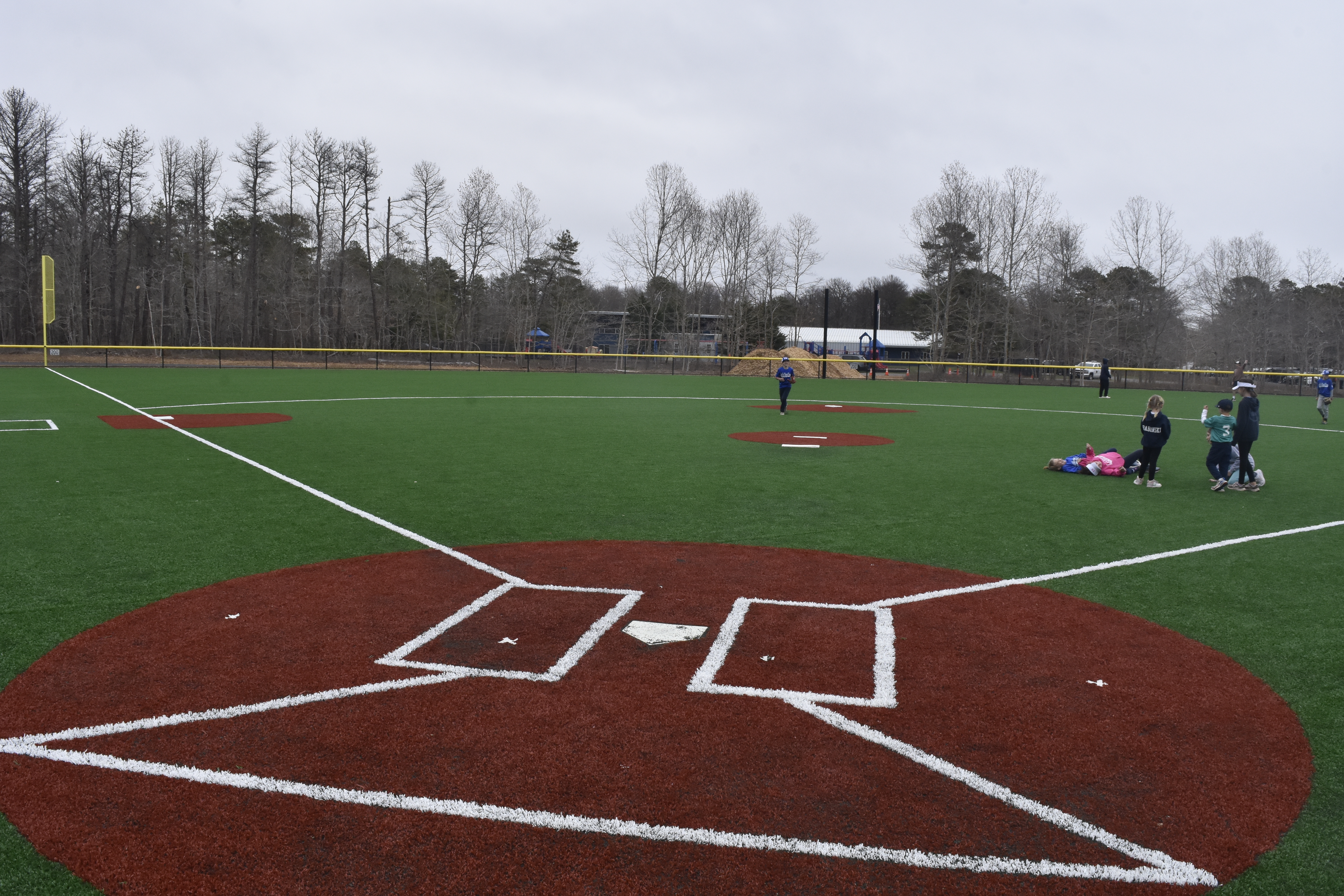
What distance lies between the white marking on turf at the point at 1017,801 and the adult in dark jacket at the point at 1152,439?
9.47 m

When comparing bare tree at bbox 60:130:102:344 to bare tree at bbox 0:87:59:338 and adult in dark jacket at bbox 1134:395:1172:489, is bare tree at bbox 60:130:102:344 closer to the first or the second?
bare tree at bbox 0:87:59:338

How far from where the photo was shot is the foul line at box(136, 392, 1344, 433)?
24.0 m

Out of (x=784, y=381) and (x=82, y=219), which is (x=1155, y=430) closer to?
(x=784, y=381)

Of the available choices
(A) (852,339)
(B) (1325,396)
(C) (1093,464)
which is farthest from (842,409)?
(A) (852,339)

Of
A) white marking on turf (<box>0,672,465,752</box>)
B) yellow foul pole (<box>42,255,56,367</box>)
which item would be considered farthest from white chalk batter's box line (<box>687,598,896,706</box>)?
yellow foul pole (<box>42,255,56,367</box>)

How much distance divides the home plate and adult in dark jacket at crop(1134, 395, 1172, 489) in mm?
8962

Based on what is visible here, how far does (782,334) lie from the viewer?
7925 centimetres

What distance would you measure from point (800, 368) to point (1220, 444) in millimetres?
46312

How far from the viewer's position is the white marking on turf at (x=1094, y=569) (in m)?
6.78

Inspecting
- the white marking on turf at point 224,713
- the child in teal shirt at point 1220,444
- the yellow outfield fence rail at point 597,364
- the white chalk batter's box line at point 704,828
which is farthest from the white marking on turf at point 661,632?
the yellow outfield fence rail at point 597,364

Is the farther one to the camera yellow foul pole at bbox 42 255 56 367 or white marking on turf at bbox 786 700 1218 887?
yellow foul pole at bbox 42 255 56 367

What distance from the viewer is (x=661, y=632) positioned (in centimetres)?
582

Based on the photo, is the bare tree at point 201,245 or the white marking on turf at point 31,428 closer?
the white marking on turf at point 31,428

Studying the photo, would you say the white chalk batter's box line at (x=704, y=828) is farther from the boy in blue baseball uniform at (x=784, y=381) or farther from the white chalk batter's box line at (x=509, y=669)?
the boy in blue baseball uniform at (x=784, y=381)
